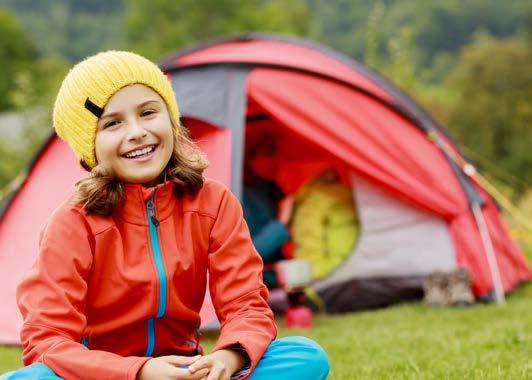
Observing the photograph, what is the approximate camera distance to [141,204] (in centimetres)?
180

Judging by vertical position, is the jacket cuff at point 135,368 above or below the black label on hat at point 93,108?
below

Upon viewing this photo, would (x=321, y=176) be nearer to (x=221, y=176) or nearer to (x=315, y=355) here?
(x=221, y=176)

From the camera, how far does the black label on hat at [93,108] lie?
1841 millimetres

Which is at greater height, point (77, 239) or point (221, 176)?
point (221, 176)

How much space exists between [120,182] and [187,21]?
911 inches

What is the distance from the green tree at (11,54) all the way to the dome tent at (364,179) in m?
20.6

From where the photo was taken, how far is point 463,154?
4.38 m

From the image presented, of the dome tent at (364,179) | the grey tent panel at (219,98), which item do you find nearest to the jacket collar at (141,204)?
the grey tent panel at (219,98)

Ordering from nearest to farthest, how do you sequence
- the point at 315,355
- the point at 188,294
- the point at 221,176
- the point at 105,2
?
the point at 315,355 → the point at 188,294 → the point at 221,176 → the point at 105,2

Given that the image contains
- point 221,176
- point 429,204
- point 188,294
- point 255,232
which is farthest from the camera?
point 255,232

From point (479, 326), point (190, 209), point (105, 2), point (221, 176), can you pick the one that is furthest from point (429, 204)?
point (105, 2)

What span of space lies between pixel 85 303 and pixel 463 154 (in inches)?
122

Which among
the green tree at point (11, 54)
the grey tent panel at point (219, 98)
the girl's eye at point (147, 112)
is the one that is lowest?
the girl's eye at point (147, 112)

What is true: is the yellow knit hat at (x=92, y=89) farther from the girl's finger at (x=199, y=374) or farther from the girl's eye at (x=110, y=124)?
the girl's finger at (x=199, y=374)
